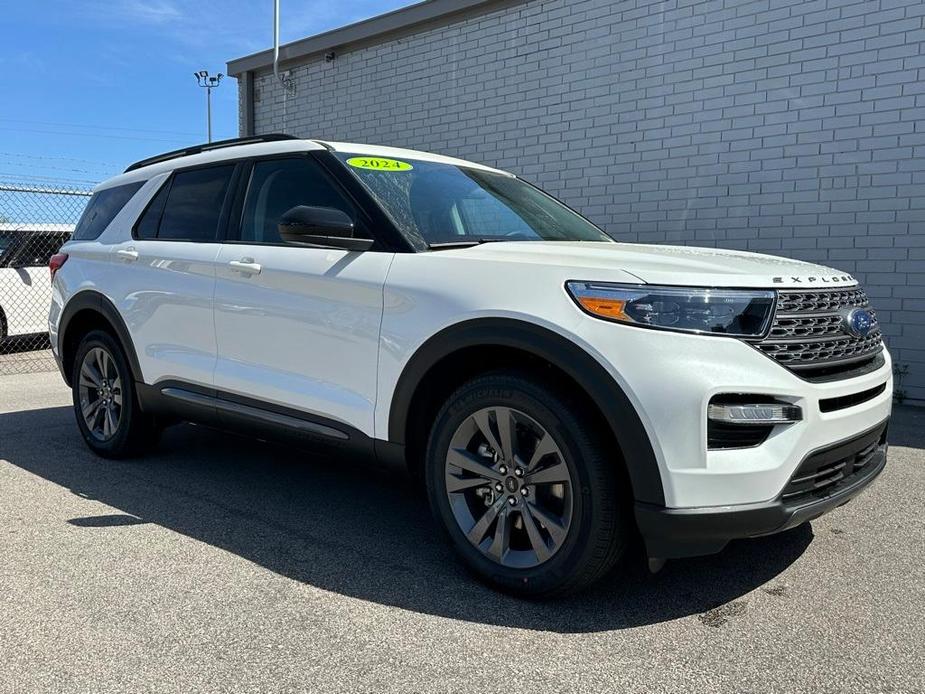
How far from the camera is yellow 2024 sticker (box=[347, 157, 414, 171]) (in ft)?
12.1

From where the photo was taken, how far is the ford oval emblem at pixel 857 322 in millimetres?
2891

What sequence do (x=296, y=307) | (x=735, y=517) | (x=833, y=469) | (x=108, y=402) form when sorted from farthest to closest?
1. (x=108, y=402)
2. (x=296, y=307)
3. (x=833, y=469)
4. (x=735, y=517)

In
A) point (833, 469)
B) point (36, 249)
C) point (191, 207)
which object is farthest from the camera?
point (36, 249)

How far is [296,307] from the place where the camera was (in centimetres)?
355

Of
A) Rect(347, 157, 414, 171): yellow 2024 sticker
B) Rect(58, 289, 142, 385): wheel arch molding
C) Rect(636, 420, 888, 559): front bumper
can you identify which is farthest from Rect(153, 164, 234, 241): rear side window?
Rect(636, 420, 888, 559): front bumper

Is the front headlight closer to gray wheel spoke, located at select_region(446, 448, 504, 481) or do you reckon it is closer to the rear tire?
gray wheel spoke, located at select_region(446, 448, 504, 481)

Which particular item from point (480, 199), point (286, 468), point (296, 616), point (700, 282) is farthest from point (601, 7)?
point (296, 616)

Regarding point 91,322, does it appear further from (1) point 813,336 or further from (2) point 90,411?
(1) point 813,336

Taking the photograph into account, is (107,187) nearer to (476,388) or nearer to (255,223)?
(255,223)

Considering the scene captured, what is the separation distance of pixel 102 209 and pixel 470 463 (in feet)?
11.9

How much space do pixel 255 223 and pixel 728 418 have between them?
263 centimetres

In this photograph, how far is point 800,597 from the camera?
297 centimetres

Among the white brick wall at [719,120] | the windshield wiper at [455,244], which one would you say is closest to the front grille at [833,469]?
the windshield wiper at [455,244]

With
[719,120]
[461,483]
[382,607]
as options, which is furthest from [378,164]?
[719,120]
